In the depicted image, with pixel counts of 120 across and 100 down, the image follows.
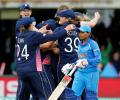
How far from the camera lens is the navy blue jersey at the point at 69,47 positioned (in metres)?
14.4

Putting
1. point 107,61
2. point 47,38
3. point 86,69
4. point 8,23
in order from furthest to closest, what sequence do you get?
point 8,23 < point 107,61 < point 86,69 < point 47,38

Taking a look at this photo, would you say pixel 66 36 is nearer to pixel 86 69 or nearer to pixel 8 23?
pixel 86 69

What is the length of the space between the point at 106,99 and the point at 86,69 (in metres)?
3.96

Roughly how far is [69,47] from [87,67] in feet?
1.70

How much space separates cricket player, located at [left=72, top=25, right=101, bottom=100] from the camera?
1409 centimetres

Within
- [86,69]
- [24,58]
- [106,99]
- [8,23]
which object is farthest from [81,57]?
[8,23]

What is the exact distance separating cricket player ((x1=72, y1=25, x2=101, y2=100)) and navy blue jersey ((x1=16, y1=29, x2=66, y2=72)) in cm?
Answer: 69

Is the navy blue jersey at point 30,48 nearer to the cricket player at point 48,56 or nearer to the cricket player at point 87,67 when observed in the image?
the cricket player at point 48,56

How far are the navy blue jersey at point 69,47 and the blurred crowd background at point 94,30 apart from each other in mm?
4860

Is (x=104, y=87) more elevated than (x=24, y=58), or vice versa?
(x=24, y=58)

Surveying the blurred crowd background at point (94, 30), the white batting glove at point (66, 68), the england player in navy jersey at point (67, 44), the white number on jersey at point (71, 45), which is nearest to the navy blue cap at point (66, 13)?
the england player in navy jersey at point (67, 44)

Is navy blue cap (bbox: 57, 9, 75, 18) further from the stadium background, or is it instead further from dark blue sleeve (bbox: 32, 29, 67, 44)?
the stadium background

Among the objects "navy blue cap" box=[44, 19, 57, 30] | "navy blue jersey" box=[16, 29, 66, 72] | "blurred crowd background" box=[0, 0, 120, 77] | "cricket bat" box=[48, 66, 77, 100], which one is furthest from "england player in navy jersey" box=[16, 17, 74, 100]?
"blurred crowd background" box=[0, 0, 120, 77]

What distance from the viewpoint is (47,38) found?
13.4 m
